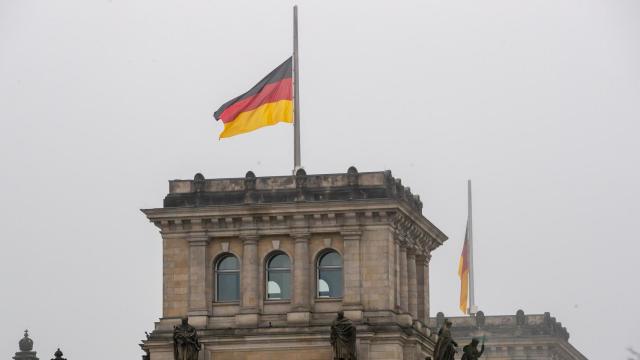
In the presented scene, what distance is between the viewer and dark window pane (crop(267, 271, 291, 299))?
91875mm

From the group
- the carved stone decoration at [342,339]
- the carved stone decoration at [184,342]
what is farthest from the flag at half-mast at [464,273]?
the carved stone decoration at [184,342]

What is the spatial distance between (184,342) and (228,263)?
5.78 m

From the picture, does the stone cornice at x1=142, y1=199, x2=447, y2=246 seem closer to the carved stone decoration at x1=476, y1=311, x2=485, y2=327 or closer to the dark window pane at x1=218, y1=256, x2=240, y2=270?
the dark window pane at x1=218, y1=256, x2=240, y2=270

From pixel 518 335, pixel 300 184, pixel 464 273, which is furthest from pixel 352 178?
pixel 518 335

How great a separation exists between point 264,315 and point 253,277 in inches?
68.1

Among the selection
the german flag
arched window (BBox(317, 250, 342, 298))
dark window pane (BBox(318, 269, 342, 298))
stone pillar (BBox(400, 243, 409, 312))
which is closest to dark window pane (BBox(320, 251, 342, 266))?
arched window (BBox(317, 250, 342, 298))

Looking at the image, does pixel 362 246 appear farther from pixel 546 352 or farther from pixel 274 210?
pixel 546 352

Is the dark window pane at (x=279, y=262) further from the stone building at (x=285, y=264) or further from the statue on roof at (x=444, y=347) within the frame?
the statue on roof at (x=444, y=347)

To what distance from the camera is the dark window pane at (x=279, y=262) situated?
92000mm

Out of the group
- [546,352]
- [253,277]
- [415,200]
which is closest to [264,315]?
[253,277]

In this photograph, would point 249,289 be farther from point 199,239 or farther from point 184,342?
point 184,342

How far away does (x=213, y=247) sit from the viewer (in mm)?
92500

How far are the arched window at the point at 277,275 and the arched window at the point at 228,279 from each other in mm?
1440

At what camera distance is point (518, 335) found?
412ft
